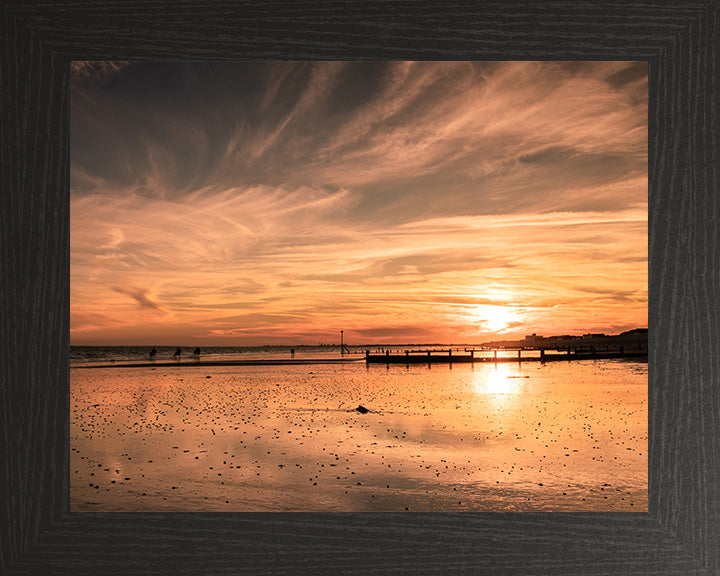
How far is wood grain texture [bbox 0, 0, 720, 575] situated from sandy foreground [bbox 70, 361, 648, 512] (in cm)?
22

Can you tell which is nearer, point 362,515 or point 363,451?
point 362,515

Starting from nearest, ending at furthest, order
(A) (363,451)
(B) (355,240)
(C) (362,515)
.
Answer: (C) (362,515), (B) (355,240), (A) (363,451)

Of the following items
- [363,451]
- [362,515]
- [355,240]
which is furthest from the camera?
[363,451]

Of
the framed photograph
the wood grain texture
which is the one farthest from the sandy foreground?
the wood grain texture

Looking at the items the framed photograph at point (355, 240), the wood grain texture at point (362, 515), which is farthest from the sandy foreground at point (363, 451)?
the wood grain texture at point (362, 515)

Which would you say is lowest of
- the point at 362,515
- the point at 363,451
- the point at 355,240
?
the point at 363,451

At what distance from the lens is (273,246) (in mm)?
3311

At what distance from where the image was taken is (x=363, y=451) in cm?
379

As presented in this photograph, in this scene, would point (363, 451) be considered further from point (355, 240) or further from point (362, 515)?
point (362, 515)

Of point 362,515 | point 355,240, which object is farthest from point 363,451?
point 362,515

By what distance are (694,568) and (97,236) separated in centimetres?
311

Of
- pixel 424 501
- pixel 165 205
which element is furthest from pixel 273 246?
pixel 424 501

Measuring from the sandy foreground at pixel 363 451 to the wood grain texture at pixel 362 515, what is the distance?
222 mm

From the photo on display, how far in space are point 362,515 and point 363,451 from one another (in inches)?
104
